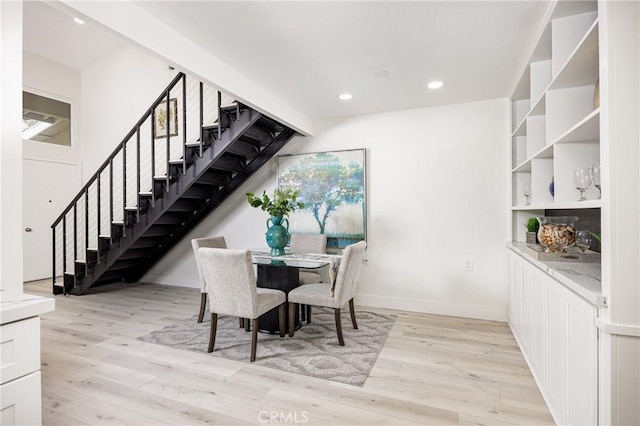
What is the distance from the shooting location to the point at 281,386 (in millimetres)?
2113

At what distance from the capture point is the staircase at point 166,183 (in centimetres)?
354

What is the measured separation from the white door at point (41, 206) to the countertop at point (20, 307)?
526 cm

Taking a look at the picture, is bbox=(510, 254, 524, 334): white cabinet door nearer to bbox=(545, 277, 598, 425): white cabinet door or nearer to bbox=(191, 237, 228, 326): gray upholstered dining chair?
bbox=(545, 277, 598, 425): white cabinet door

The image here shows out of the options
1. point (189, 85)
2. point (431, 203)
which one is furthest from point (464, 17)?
point (189, 85)

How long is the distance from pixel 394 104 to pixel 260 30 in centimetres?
192

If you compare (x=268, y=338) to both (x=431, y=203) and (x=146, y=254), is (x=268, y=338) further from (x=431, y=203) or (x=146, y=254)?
(x=146, y=254)

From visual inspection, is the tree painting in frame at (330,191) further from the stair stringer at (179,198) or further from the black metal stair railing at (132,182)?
the black metal stair railing at (132,182)

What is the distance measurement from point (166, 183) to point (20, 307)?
9.72 feet

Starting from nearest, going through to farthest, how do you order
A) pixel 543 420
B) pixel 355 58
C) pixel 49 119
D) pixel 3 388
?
pixel 3 388, pixel 543 420, pixel 355 58, pixel 49 119

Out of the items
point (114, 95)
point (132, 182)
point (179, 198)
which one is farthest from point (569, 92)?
point (114, 95)

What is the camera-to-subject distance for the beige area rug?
234 cm

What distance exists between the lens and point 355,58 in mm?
2492

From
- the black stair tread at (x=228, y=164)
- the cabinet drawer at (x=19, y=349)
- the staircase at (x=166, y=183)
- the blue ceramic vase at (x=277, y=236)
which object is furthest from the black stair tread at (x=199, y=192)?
the cabinet drawer at (x=19, y=349)

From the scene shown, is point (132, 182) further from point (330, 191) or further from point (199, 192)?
point (330, 191)
